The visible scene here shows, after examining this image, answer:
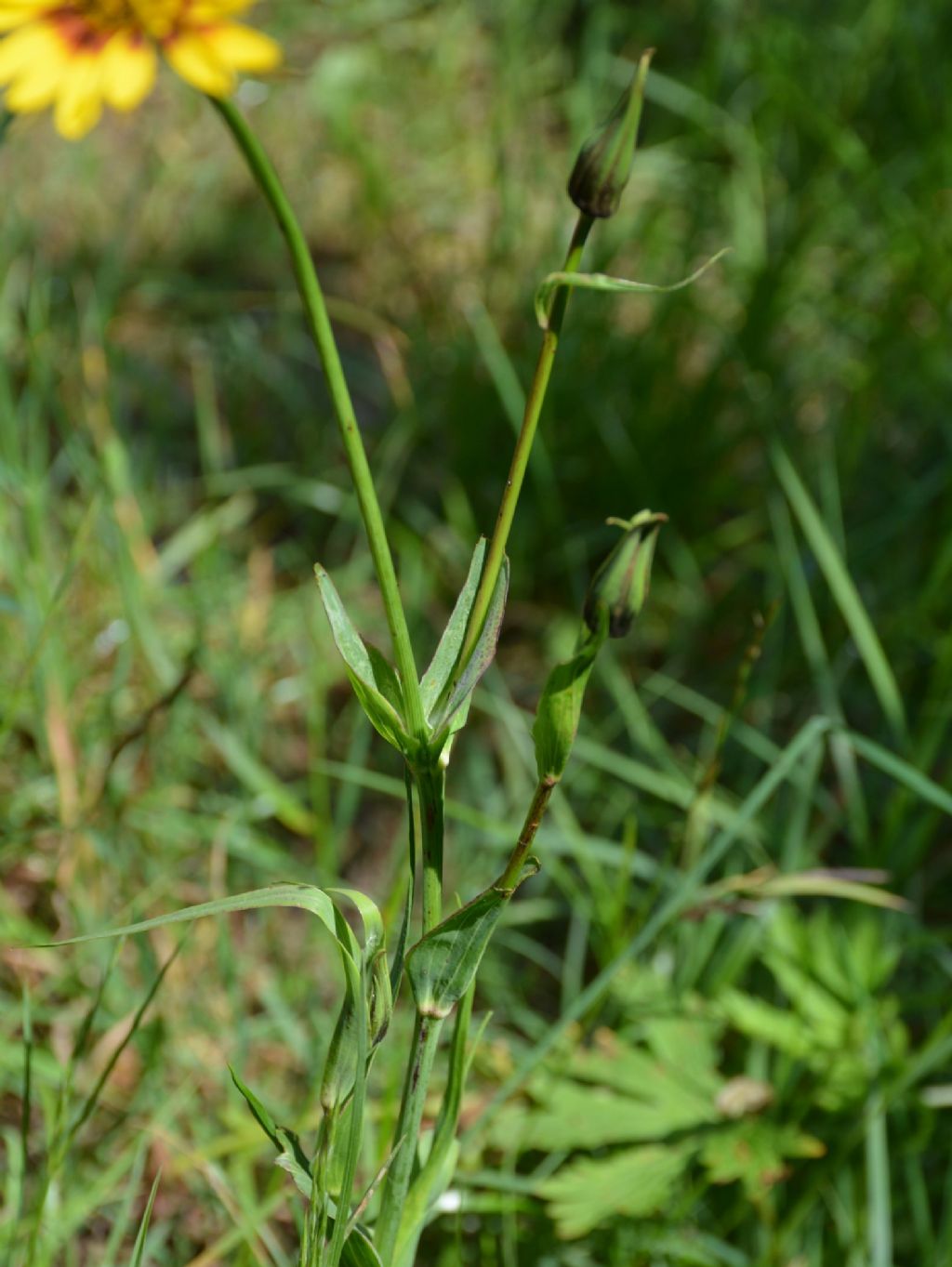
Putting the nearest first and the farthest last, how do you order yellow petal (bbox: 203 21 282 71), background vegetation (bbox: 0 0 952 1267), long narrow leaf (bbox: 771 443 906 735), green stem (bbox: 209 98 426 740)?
green stem (bbox: 209 98 426 740)
yellow petal (bbox: 203 21 282 71)
background vegetation (bbox: 0 0 952 1267)
long narrow leaf (bbox: 771 443 906 735)

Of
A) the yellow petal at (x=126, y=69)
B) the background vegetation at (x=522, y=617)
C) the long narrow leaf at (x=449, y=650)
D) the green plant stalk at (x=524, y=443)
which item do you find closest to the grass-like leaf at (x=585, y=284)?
the green plant stalk at (x=524, y=443)

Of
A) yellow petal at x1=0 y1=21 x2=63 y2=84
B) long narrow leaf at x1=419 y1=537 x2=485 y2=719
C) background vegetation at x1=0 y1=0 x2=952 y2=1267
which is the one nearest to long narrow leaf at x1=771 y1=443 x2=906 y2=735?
background vegetation at x1=0 y1=0 x2=952 y2=1267

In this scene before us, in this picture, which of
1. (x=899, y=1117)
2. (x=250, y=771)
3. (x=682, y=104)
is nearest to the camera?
(x=899, y=1117)

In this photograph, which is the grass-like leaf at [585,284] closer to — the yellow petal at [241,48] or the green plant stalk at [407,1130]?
the yellow petal at [241,48]

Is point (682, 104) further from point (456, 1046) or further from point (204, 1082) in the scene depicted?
point (456, 1046)

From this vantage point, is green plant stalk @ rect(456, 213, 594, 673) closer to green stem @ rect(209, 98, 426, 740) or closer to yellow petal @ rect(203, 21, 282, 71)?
green stem @ rect(209, 98, 426, 740)

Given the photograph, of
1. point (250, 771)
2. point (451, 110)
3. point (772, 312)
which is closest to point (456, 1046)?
point (250, 771)

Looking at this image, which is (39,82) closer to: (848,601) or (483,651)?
(483,651)
